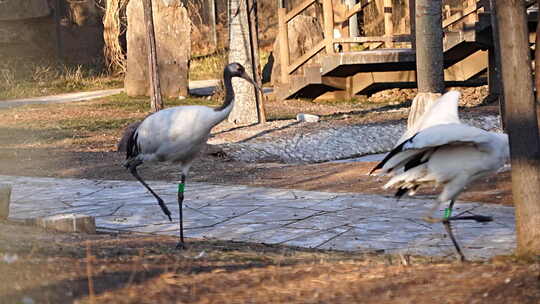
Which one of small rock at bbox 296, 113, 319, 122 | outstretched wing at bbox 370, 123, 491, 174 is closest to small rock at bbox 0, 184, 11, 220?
outstretched wing at bbox 370, 123, 491, 174

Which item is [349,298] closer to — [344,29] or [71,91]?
[344,29]

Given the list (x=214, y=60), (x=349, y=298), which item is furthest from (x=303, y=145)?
(x=214, y=60)

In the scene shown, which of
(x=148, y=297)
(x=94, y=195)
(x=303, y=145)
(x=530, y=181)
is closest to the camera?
(x=148, y=297)

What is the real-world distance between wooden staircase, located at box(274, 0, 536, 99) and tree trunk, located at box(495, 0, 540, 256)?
34.1ft

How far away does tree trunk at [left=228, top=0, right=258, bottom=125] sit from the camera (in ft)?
50.4

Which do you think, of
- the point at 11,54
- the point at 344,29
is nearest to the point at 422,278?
the point at 344,29

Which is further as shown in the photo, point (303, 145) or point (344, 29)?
point (344, 29)

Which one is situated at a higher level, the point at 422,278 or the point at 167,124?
the point at 167,124

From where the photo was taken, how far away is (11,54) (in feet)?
81.3

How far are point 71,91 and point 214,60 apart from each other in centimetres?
460

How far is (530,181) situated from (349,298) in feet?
5.96

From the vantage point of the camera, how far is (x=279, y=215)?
877 centimetres

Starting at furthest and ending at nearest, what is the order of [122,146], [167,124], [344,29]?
[344,29], [122,146], [167,124]

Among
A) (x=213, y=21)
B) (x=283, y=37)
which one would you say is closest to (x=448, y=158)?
(x=283, y=37)
